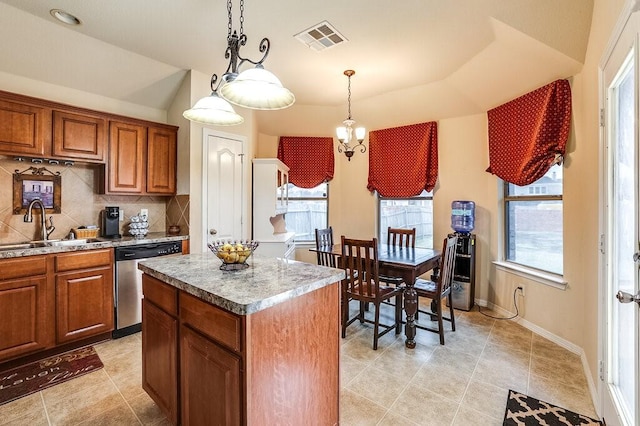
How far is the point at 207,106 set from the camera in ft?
6.11

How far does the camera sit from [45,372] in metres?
2.35

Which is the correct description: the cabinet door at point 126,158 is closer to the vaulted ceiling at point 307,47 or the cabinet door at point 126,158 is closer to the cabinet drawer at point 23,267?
the vaulted ceiling at point 307,47

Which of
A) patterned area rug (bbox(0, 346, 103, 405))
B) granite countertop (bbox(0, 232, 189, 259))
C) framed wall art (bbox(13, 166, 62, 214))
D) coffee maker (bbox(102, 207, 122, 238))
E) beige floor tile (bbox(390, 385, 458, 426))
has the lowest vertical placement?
beige floor tile (bbox(390, 385, 458, 426))

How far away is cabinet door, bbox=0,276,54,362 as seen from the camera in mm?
2316

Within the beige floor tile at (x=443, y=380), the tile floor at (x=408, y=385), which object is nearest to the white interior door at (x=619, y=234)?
the tile floor at (x=408, y=385)

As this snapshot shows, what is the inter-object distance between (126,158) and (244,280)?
2558mm

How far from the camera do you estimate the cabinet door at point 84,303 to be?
258cm

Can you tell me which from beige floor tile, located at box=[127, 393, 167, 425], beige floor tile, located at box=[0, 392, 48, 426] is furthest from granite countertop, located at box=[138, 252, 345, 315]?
beige floor tile, located at box=[0, 392, 48, 426]

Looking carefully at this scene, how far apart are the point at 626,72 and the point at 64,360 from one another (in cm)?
432

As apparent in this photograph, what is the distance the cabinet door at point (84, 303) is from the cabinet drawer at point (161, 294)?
1.27 metres

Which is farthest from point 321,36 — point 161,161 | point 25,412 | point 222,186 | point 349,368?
point 25,412

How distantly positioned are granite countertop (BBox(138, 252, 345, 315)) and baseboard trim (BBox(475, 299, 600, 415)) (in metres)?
1.97

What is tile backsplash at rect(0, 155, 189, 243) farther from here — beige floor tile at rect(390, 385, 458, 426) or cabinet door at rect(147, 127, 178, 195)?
beige floor tile at rect(390, 385, 458, 426)

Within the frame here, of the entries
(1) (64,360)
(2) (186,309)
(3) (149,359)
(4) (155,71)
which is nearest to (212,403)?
(2) (186,309)
